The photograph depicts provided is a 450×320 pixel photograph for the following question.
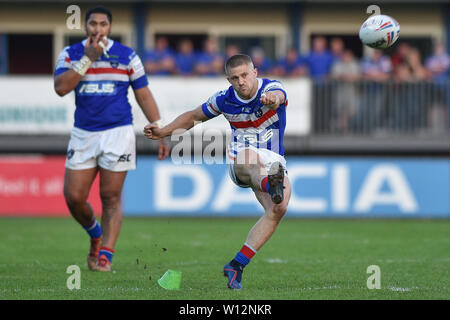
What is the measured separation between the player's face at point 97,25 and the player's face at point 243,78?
72.5 inches

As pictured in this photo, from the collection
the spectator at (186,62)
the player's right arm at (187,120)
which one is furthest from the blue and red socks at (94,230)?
the spectator at (186,62)

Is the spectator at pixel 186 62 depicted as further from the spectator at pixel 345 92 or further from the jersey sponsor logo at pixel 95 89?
the jersey sponsor logo at pixel 95 89

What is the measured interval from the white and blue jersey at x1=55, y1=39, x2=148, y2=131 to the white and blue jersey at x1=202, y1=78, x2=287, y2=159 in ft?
4.99

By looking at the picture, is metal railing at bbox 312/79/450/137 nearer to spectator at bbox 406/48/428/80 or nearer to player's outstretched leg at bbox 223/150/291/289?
spectator at bbox 406/48/428/80

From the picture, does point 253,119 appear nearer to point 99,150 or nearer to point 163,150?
point 163,150

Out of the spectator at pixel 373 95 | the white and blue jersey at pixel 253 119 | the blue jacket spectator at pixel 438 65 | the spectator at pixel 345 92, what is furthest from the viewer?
the blue jacket spectator at pixel 438 65

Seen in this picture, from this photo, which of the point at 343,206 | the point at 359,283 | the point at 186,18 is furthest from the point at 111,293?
the point at 186,18

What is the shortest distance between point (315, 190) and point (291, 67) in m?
3.20

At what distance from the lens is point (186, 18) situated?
22.7 m

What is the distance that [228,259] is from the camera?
10164mm

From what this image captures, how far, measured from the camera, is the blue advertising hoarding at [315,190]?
1750 cm

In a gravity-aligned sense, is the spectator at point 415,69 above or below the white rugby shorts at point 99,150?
above

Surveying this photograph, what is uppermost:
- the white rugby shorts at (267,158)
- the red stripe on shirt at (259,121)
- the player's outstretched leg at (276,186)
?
the red stripe on shirt at (259,121)

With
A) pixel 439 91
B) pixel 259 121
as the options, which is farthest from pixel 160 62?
pixel 259 121
